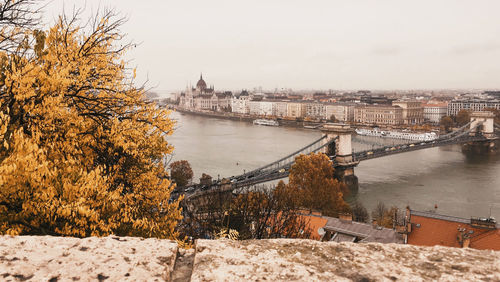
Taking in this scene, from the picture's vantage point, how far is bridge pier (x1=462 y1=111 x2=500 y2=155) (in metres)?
34.9

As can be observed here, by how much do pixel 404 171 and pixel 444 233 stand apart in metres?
15.2

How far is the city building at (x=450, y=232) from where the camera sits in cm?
870

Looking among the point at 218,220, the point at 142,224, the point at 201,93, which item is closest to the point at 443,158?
the point at 218,220

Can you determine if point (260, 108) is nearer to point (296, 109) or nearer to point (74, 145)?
point (296, 109)

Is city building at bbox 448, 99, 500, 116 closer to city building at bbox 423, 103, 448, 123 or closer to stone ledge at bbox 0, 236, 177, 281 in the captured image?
city building at bbox 423, 103, 448, 123

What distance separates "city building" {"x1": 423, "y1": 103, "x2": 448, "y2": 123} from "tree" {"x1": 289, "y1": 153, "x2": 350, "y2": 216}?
54.2 metres

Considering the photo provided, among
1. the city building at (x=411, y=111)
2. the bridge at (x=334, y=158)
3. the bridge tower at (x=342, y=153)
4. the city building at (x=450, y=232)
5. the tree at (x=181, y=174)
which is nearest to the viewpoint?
the city building at (x=450, y=232)

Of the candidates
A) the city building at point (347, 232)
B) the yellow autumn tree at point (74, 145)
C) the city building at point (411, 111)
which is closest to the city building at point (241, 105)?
the city building at point (411, 111)

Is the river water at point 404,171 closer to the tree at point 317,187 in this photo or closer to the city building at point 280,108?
the tree at point 317,187

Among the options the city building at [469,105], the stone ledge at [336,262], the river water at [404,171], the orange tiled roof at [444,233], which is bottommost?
the river water at [404,171]

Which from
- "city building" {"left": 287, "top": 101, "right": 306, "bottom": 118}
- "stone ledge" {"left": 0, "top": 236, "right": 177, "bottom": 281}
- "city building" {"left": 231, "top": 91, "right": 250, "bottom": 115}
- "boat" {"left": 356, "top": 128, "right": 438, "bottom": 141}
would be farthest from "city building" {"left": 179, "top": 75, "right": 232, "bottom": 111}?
"stone ledge" {"left": 0, "top": 236, "right": 177, "bottom": 281}

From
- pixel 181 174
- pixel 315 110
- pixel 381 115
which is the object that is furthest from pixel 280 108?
pixel 181 174

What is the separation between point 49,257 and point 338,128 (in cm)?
2474

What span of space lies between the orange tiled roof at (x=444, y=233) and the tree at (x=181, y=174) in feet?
38.5
